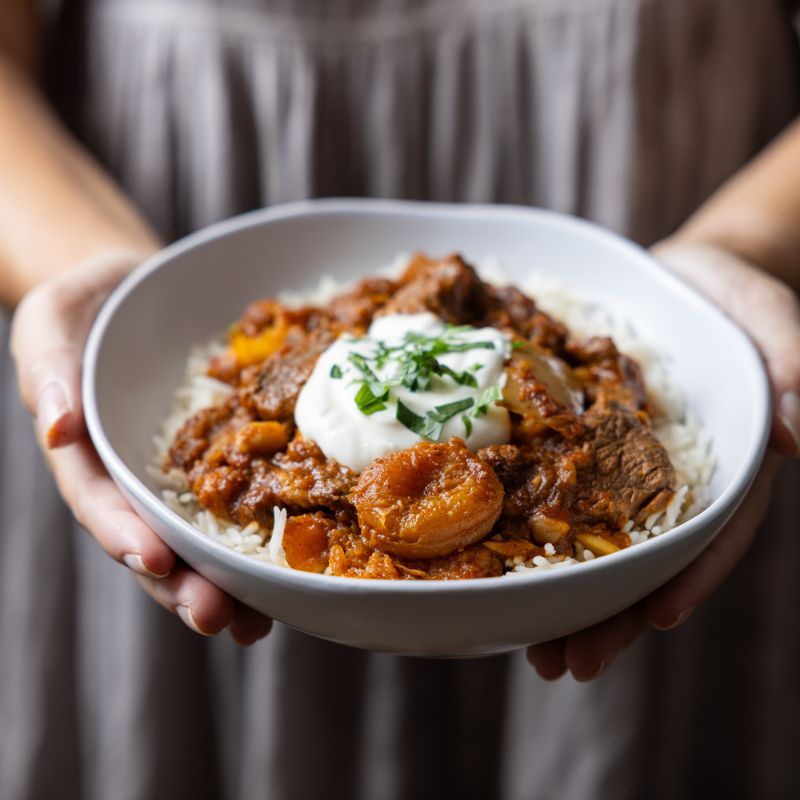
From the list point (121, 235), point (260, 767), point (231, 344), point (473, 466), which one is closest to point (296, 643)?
point (260, 767)

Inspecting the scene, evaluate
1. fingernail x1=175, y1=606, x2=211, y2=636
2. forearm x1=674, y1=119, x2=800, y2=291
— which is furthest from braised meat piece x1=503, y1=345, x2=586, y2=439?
forearm x1=674, y1=119, x2=800, y2=291

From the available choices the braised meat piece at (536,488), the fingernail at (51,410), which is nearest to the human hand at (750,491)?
the braised meat piece at (536,488)

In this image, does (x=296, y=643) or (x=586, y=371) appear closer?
(x=586, y=371)

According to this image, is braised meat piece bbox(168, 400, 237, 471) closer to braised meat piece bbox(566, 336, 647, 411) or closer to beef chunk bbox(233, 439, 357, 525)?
beef chunk bbox(233, 439, 357, 525)

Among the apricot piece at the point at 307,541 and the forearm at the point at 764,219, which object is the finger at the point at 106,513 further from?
the forearm at the point at 764,219

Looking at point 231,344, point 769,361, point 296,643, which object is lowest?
point 296,643

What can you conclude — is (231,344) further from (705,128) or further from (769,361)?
(705,128)
